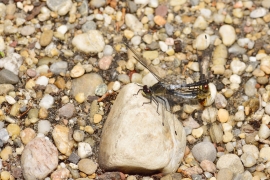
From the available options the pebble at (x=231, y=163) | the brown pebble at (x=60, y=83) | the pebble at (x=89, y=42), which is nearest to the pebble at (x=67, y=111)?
the brown pebble at (x=60, y=83)

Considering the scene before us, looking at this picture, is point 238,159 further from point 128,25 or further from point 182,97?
point 128,25

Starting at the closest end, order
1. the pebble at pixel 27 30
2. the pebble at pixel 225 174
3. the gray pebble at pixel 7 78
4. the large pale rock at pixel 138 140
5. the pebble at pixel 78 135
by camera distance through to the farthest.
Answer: the large pale rock at pixel 138 140 → the pebble at pixel 225 174 → the pebble at pixel 78 135 → the gray pebble at pixel 7 78 → the pebble at pixel 27 30

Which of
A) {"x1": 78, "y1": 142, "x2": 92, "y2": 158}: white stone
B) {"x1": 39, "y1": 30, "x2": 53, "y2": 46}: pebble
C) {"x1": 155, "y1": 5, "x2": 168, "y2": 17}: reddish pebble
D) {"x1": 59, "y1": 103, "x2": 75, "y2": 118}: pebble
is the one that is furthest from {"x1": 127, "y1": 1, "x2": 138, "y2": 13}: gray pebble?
{"x1": 78, "y1": 142, "x2": 92, "y2": 158}: white stone

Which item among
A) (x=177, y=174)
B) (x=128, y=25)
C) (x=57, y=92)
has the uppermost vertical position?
(x=128, y=25)

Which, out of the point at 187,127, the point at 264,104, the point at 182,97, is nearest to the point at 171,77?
the point at 182,97

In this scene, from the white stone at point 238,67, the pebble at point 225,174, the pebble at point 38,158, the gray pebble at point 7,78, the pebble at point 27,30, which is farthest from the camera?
the pebble at point 27,30

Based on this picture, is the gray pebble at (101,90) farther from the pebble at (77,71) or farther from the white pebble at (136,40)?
the white pebble at (136,40)
